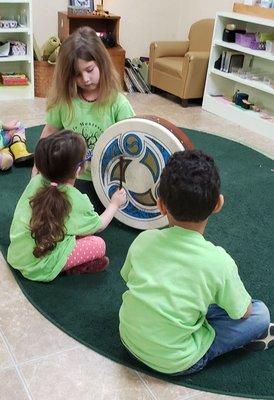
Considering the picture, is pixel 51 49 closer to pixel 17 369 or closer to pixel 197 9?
pixel 197 9

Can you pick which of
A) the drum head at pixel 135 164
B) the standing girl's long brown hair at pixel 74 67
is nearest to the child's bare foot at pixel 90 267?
the drum head at pixel 135 164

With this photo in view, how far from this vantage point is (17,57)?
12.6ft

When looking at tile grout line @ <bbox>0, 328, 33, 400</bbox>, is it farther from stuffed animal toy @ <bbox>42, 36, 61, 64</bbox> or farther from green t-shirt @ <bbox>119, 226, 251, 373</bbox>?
stuffed animal toy @ <bbox>42, 36, 61, 64</bbox>

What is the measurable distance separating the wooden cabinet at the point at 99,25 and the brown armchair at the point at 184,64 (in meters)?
0.32

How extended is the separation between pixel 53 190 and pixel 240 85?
3.01 meters

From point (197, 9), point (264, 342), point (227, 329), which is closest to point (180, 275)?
point (227, 329)

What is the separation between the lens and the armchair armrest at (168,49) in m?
4.24

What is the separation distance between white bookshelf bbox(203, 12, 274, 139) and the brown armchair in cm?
10

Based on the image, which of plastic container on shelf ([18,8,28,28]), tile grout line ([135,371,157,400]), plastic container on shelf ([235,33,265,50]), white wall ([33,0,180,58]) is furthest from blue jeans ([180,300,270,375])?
white wall ([33,0,180,58])

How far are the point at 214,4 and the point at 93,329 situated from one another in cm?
389

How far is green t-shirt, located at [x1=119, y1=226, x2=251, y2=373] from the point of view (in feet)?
3.74

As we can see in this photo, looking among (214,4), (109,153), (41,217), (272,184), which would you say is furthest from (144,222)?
(214,4)

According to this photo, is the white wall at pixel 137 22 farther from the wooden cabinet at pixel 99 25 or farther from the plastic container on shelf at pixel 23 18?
the plastic container on shelf at pixel 23 18

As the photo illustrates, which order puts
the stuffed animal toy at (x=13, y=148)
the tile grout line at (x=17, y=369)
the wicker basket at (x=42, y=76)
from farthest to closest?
the wicker basket at (x=42, y=76)
the stuffed animal toy at (x=13, y=148)
the tile grout line at (x=17, y=369)
